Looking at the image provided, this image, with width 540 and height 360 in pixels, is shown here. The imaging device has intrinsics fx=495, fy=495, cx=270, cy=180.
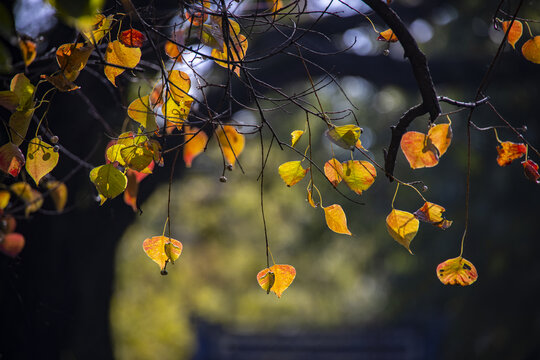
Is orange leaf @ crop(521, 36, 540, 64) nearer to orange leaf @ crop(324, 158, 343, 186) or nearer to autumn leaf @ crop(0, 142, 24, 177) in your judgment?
orange leaf @ crop(324, 158, 343, 186)

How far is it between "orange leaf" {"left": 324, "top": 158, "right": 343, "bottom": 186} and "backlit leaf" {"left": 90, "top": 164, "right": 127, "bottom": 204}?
26 cm

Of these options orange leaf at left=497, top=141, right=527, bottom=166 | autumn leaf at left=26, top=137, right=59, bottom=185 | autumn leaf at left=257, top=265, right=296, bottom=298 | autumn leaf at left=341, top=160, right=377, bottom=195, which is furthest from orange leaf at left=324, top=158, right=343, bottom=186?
autumn leaf at left=26, top=137, right=59, bottom=185

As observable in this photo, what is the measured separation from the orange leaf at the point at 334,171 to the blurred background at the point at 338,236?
9 cm

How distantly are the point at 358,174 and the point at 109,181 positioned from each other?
0.98 feet

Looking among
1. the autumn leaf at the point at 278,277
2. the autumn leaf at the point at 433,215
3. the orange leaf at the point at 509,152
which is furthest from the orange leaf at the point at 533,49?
the autumn leaf at the point at 278,277

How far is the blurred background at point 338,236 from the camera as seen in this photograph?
1.79 meters

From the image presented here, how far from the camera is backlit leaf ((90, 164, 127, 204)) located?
1.83 ft

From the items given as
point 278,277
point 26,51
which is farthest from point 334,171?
point 26,51

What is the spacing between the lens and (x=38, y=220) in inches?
71.0

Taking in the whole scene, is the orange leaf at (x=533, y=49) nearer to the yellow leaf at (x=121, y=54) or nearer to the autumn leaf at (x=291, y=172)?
the autumn leaf at (x=291, y=172)

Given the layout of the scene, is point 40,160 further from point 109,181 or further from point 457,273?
point 457,273

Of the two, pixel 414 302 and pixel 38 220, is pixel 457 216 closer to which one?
pixel 414 302

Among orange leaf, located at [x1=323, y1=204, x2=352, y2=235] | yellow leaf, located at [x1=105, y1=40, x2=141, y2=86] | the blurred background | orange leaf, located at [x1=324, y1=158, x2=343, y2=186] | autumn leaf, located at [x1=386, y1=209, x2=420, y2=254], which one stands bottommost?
the blurred background

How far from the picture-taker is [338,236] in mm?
4996
